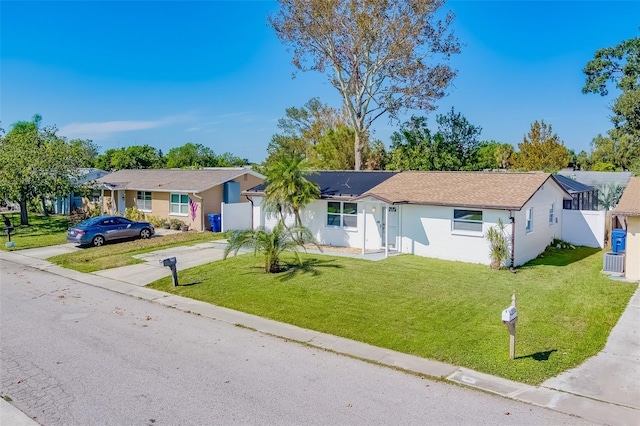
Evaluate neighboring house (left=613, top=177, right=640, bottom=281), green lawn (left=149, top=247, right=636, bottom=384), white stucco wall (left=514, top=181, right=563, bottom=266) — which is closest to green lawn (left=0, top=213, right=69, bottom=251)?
green lawn (left=149, top=247, right=636, bottom=384)

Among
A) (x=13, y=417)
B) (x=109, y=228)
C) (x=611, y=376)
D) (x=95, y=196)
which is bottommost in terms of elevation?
(x=13, y=417)

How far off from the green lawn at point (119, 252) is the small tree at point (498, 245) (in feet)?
44.6

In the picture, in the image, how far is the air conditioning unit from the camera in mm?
15312

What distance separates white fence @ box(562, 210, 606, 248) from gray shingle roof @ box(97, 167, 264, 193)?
59.6ft

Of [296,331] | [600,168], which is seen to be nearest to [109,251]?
[296,331]

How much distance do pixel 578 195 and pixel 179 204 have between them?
23.4 meters

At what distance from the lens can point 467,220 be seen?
57.7ft

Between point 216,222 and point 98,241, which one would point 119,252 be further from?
point 216,222

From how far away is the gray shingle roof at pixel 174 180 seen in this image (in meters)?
28.1

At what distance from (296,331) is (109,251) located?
1400cm

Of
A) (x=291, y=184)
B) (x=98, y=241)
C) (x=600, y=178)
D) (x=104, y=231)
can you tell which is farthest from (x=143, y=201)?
(x=600, y=178)

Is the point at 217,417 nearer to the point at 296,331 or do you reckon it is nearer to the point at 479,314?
the point at 296,331

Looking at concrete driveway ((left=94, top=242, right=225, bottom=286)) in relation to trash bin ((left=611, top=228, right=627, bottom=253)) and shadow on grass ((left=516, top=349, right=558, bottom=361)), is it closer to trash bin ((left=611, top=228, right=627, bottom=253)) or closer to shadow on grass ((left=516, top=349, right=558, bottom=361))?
shadow on grass ((left=516, top=349, right=558, bottom=361))

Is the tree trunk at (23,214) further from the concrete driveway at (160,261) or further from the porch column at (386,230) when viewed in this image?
the porch column at (386,230)
